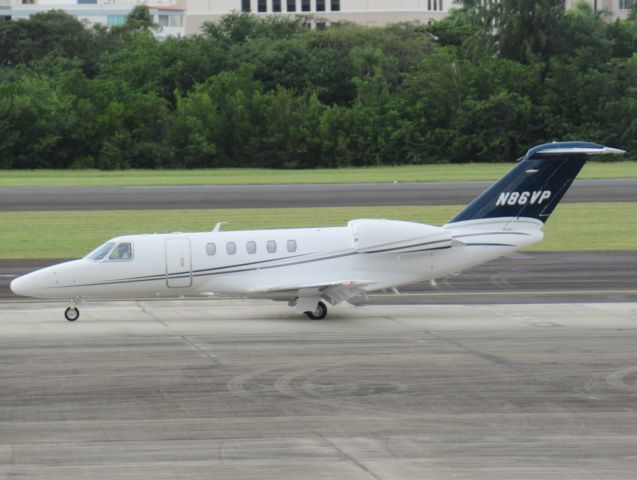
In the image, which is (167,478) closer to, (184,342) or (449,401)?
(449,401)

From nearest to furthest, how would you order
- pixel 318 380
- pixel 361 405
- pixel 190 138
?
pixel 361 405 → pixel 318 380 → pixel 190 138

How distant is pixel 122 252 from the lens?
2775 cm

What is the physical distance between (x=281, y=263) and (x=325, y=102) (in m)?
78.1

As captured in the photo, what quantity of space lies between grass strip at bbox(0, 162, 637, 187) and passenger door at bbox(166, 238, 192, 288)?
148 ft

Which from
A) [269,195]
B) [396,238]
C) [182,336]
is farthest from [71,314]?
[269,195]

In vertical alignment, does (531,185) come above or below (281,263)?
above

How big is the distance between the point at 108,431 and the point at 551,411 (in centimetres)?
690

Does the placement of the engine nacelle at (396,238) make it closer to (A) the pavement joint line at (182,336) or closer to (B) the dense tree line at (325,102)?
(A) the pavement joint line at (182,336)

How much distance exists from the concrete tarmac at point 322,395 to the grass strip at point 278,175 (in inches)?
1797

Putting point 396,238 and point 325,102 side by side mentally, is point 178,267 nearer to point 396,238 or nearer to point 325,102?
point 396,238

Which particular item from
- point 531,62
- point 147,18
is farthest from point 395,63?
point 147,18

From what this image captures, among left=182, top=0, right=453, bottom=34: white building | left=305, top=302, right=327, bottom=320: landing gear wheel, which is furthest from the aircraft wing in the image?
left=182, top=0, right=453, bottom=34: white building

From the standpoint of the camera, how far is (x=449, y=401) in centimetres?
1938

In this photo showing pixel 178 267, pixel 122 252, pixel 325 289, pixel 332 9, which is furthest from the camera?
pixel 332 9
